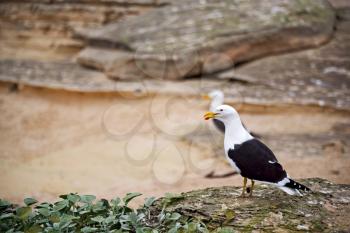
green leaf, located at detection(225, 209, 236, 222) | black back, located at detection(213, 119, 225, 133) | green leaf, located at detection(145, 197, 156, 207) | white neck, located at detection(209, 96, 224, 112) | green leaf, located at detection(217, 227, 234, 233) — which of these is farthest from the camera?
white neck, located at detection(209, 96, 224, 112)

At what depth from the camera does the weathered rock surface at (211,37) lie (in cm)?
812

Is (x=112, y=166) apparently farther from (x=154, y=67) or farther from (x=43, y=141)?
(x=154, y=67)

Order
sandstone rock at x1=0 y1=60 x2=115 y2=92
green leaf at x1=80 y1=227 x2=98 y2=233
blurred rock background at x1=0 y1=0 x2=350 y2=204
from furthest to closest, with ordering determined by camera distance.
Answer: sandstone rock at x1=0 y1=60 x2=115 y2=92, blurred rock background at x1=0 y1=0 x2=350 y2=204, green leaf at x1=80 y1=227 x2=98 y2=233

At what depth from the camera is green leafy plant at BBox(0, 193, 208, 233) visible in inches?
130

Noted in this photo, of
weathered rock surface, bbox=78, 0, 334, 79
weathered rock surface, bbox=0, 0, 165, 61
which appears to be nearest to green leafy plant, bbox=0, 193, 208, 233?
weathered rock surface, bbox=78, 0, 334, 79

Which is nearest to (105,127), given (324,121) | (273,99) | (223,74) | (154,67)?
(154,67)

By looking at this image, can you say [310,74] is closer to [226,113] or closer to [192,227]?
[226,113]

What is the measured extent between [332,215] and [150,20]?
6284mm

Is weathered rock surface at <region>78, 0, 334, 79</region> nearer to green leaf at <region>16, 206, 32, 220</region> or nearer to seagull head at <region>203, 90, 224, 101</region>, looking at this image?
seagull head at <region>203, 90, 224, 101</region>

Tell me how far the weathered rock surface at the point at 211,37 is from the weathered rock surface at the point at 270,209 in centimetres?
443

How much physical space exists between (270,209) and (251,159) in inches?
14.2

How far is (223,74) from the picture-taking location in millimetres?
8141

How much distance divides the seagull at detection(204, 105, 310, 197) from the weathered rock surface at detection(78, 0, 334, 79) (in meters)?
4.34

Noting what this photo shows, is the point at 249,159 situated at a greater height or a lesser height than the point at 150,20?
lesser
